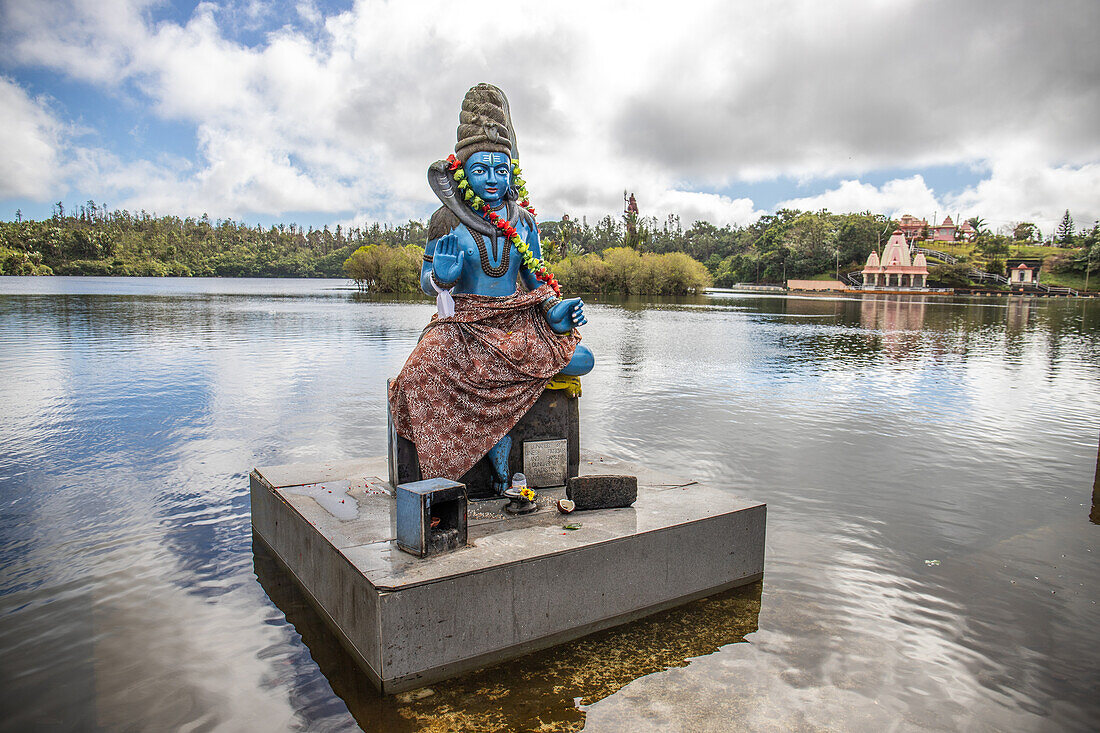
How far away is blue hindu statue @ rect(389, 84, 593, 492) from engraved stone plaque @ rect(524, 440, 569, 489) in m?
0.21

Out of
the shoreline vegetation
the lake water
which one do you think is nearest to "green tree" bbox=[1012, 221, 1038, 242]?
the shoreline vegetation

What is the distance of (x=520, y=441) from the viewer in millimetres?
5254

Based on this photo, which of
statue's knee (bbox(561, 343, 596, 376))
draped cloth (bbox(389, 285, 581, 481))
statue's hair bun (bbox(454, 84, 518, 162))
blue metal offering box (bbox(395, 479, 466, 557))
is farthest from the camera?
statue's knee (bbox(561, 343, 596, 376))

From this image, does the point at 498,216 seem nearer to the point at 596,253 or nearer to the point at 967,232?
the point at 596,253

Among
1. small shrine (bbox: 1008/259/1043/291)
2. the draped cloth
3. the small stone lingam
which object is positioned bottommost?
the small stone lingam

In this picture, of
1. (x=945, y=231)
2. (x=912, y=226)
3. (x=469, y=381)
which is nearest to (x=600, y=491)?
(x=469, y=381)

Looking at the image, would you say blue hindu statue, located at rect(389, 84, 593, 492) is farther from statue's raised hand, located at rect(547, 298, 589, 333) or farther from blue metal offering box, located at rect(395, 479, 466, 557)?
blue metal offering box, located at rect(395, 479, 466, 557)

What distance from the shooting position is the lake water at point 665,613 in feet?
11.9

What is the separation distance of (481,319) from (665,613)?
7.95 feet

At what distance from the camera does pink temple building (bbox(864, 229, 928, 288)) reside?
3073 inches

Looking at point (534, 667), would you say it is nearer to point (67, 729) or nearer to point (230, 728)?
point (230, 728)

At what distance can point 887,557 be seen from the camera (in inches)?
228

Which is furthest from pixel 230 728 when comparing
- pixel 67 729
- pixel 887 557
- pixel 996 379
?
pixel 996 379

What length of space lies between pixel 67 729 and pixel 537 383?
3.33 metres
